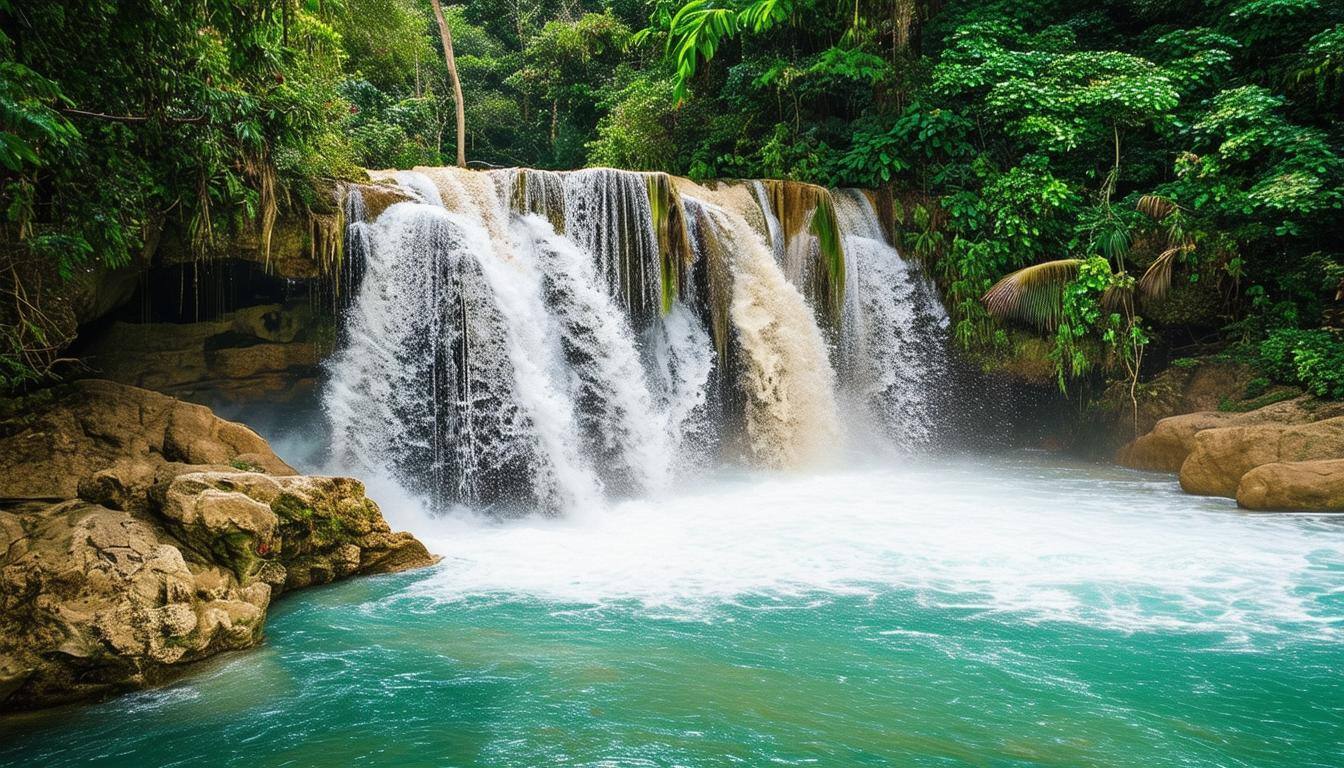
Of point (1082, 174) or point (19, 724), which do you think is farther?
point (1082, 174)

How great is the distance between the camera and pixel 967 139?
15102 mm

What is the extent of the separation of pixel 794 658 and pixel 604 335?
20.9ft

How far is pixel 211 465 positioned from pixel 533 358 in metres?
4.08

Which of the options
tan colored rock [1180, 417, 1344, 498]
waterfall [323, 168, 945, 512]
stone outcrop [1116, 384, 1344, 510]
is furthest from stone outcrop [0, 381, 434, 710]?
tan colored rock [1180, 417, 1344, 498]

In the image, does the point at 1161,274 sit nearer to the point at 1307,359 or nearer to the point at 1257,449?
the point at 1307,359

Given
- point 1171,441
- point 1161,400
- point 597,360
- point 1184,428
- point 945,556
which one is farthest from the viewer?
point 1161,400

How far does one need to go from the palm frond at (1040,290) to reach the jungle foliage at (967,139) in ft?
0.12

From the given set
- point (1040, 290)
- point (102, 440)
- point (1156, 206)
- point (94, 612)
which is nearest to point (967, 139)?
point (1156, 206)

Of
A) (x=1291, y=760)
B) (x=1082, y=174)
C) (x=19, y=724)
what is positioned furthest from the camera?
(x=1082, y=174)

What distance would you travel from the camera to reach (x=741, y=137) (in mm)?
16531

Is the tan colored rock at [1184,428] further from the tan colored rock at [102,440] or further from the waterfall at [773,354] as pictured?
the tan colored rock at [102,440]

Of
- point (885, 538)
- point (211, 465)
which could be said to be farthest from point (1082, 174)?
point (211, 465)

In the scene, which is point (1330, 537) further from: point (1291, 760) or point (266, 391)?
point (266, 391)

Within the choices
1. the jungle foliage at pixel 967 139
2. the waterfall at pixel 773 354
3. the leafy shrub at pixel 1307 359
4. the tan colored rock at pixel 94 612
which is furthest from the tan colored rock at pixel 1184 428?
the tan colored rock at pixel 94 612
